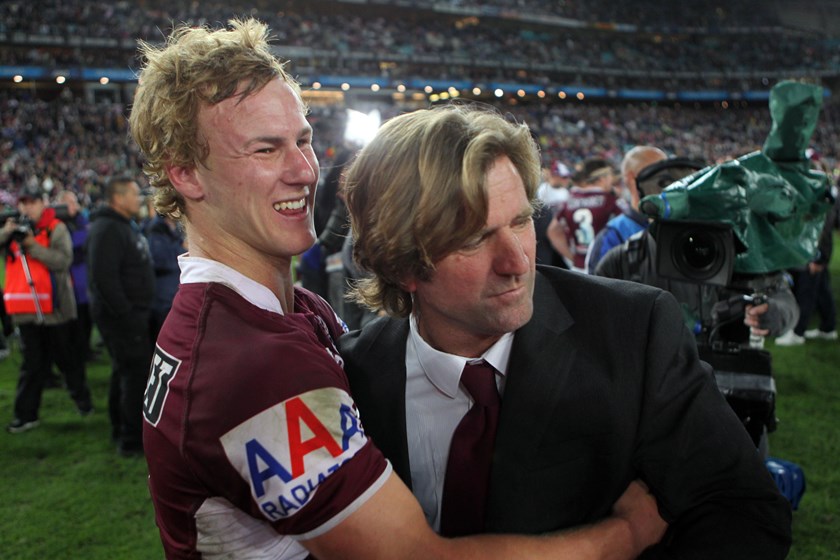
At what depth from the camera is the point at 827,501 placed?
13.5ft

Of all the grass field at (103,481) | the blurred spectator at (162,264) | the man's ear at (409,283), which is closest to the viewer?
the man's ear at (409,283)

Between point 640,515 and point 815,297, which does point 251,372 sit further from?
point 815,297

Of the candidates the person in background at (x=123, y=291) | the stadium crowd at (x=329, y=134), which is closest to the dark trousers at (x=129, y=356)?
the person in background at (x=123, y=291)

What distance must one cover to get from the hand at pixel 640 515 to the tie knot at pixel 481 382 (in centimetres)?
34

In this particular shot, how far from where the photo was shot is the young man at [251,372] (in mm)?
1233

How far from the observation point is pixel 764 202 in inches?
85.4

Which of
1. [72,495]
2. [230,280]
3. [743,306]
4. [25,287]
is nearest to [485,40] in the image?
[25,287]

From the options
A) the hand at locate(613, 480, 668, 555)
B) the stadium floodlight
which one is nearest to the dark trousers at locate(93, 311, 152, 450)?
the stadium floodlight

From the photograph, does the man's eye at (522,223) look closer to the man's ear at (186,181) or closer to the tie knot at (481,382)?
the tie knot at (481,382)

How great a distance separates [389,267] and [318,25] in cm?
4300

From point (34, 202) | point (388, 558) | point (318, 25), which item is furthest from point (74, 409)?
point (318, 25)

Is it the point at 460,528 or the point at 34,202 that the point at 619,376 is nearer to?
the point at 460,528

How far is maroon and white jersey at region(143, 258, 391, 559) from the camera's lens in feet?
4.02

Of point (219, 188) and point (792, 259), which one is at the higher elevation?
point (219, 188)
